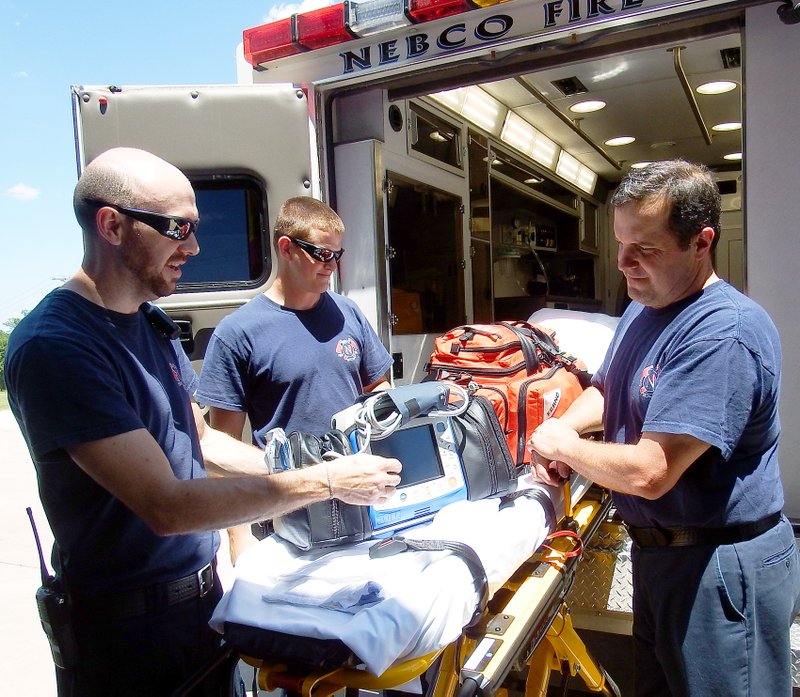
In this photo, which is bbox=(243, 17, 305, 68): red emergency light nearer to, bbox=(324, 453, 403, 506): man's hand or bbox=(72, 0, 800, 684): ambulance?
bbox=(72, 0, 800, 684): ambulance

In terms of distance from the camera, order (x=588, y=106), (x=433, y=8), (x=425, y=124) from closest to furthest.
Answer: (x=433, y=8), (x=425, y=124), (x=588, y=106)

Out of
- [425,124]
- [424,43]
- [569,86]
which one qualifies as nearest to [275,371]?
[424,43]

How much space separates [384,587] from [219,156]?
206 centimetres

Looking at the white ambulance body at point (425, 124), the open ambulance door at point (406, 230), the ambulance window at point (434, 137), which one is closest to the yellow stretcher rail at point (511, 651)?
the white ambulance body at point (425, 124)

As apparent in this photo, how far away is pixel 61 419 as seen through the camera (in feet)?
4.27

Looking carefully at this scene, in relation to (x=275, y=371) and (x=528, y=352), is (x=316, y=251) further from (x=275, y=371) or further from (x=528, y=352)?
(x=528, y=352)

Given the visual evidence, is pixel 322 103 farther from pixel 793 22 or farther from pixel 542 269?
pixel 542 269

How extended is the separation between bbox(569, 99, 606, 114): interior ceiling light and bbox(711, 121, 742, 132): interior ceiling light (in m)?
1.46

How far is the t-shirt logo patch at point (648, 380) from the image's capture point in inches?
68.2

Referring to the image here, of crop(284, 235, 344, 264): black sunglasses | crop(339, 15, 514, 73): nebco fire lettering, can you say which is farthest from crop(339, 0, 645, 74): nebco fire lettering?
crop(284, 235, 344, 264): black sunglasses

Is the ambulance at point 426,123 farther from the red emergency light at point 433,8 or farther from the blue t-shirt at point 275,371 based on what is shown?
the blue t-shirt at point 275,371

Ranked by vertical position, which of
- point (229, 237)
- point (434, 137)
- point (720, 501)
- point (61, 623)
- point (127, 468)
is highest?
point (434, 137)

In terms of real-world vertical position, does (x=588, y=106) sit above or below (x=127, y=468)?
above

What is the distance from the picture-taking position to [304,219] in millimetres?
2504
